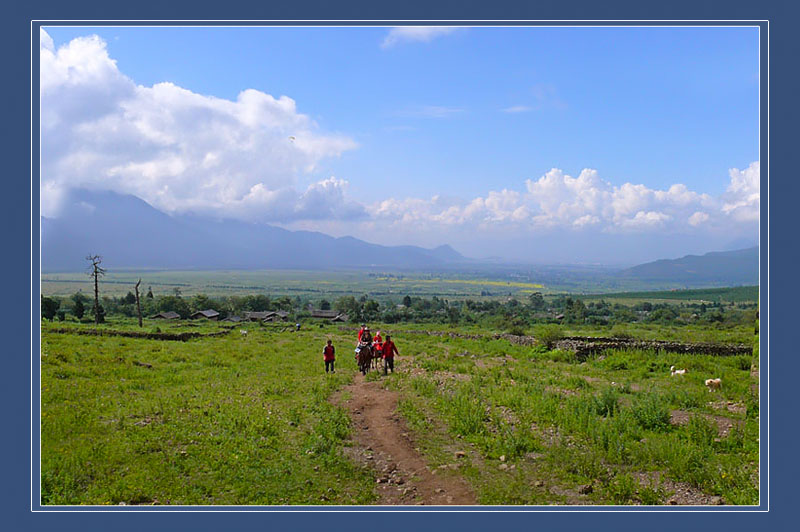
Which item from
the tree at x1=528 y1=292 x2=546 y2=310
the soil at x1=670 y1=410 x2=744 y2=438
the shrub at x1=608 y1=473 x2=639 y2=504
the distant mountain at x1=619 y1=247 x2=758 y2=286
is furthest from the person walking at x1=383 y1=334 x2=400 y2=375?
the tree at x1=528 y1=292 x2=546 y2=310

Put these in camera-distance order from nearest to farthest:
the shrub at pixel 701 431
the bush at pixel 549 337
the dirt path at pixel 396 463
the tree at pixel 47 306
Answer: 1. the dirt path at pixel 396 463
2. the shrub at pixel 701 431
3. the tree at pixel 47 306
4. the bush at pixel 549 337

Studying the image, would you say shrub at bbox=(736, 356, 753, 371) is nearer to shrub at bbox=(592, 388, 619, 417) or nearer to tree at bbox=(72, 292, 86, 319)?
shrub at bbox=(592, 388, 619, 417)

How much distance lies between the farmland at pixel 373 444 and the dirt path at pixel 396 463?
0.08 ft

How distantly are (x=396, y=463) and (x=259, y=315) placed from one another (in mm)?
33316

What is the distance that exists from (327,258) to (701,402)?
4499 centimetres

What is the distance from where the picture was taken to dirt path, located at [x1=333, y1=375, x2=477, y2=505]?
507 cm

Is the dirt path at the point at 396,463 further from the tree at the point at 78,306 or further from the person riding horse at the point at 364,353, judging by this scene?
the tree at the point at 78,306

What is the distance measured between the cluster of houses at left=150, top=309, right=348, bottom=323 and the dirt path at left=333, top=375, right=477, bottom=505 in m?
23.1

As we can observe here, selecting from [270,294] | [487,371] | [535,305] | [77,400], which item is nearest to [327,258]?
[270,294]

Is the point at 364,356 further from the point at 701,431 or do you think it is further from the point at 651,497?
the point at 651,497

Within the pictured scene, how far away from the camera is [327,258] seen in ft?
168

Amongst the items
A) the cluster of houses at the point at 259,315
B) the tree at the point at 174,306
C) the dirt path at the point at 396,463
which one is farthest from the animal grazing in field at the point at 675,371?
the tree at the point at 174,306

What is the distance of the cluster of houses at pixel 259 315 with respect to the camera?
28.4 metres

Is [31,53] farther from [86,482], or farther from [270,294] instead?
Answer: [270,294]
